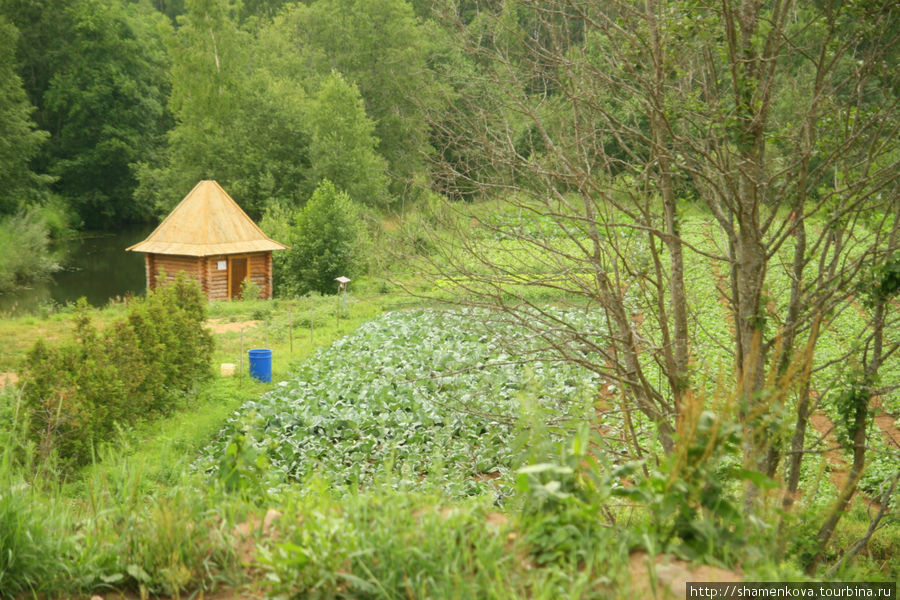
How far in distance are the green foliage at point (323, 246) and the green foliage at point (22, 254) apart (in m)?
12.1

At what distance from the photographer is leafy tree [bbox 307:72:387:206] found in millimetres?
35562

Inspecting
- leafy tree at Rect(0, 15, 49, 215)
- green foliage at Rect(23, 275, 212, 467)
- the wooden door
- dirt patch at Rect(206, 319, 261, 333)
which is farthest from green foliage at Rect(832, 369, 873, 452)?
leafy tree at Rect(0, 15, 49, 215)

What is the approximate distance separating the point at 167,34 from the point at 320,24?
11918 millimetres

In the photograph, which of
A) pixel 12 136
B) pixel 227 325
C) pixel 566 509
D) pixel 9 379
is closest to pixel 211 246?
pixel 227 325

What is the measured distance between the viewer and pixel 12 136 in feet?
115

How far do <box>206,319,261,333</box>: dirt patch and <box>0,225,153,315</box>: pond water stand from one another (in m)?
7.09

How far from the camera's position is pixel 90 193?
149 feet

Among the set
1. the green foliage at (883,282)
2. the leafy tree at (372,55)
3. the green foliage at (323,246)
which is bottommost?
the green foliage at (323,246)

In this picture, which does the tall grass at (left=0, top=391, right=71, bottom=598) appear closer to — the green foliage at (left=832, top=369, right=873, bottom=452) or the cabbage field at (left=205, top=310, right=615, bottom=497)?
the cabbage field at (left=205, top=310, right=615, bottom=497)

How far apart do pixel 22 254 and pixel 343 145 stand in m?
14.8

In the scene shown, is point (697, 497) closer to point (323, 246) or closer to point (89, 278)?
point (323, 246)

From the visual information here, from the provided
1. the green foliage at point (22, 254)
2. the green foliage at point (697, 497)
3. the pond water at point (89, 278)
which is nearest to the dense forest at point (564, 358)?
the green foliage at point (697, 497)

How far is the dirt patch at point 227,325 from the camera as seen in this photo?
19.0 m

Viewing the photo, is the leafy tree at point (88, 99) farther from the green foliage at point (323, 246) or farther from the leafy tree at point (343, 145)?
the green foliage at point (323, 246)
